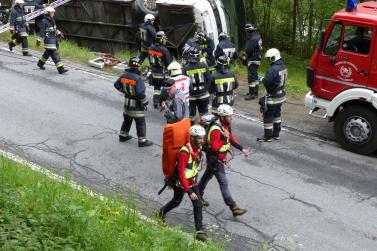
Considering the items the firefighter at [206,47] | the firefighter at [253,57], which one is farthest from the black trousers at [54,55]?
the firefighter at [253,57]

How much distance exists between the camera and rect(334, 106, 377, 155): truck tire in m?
9.21

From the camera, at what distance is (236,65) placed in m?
15.1

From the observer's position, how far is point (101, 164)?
28.2 feet

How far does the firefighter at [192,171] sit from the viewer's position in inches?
247

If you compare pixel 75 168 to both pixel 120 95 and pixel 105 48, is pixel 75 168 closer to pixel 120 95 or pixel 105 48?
pixel 120 95

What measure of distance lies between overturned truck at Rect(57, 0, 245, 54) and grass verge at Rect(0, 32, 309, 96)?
476 mm

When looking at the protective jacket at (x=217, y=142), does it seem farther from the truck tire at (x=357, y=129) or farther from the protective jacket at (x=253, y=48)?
the protective jacket at (x=253, y=48)

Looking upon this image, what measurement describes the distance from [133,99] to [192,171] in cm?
312

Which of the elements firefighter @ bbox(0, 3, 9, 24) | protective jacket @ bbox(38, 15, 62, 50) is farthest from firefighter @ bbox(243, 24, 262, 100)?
firefighter @ bbox(0, 3, 9, 24)

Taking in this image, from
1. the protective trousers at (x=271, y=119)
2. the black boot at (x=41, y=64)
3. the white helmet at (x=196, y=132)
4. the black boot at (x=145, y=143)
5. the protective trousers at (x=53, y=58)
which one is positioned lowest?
the black boot at (x=145, y=143)

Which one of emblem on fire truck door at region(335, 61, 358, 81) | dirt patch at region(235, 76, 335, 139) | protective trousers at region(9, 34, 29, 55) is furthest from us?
protective trousers at region(9, 34, 29, 55)

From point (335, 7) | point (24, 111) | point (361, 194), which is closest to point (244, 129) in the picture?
point (361, 194)

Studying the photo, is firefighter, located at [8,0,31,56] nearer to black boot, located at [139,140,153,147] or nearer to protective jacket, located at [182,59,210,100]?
protective jacket, located at [182,59,210,100]

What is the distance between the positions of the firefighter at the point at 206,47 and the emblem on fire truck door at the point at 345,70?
146 inches
